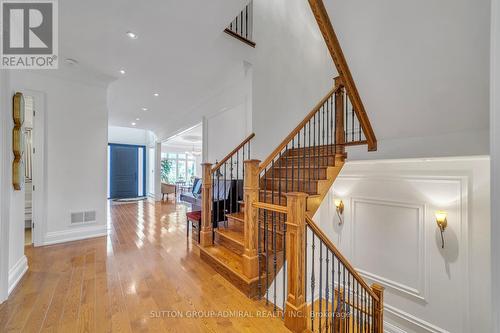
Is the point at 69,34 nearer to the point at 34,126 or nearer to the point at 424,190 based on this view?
the point at 34,126

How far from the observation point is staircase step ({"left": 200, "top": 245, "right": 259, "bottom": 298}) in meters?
2.22

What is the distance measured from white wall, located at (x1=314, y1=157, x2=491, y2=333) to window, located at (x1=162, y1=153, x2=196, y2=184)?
9.19m

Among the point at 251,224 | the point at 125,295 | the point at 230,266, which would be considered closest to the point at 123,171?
the point at 125,295

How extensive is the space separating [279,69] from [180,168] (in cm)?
926

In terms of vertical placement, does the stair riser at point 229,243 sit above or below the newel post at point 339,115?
below

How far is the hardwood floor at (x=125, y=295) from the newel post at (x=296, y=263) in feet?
0.58

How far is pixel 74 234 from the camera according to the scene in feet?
12.5

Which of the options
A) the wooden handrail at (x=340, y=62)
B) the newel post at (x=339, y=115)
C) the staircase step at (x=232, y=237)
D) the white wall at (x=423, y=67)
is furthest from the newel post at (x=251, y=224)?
the white wall at (x=423, y=67)

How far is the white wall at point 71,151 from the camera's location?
11.8 feet

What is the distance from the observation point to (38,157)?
355cm

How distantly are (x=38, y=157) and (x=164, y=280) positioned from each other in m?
3.14

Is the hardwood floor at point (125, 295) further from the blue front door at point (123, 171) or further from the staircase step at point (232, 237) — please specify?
the blue front door at point (123, 171)

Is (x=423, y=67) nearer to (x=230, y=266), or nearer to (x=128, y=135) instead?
(x=230, y=266)

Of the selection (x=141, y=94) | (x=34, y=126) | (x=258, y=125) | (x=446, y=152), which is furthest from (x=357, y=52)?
(x=34, y=126)
